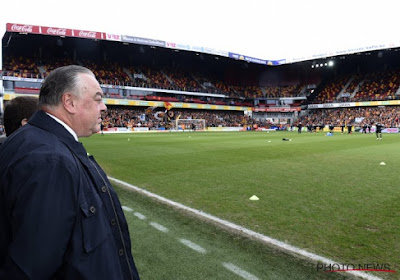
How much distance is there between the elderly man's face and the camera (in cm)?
156

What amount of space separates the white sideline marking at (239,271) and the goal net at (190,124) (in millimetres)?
47996

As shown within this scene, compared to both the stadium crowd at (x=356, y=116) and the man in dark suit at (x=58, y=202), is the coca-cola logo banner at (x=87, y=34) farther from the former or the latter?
the man in dark suit at (x=58, y=202)

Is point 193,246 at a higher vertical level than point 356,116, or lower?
lower

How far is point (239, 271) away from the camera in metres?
3.02

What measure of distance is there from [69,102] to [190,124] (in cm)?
5166

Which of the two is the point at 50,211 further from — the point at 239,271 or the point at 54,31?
the point at 54,31

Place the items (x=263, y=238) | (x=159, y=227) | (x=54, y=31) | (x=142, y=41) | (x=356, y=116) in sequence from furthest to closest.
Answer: (x=356, y=116), (x=142, y=41), (x=54, y=31), (x=159, y=227), (x=263, y=238)

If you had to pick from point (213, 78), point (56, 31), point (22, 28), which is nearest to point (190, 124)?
point (213, 78)

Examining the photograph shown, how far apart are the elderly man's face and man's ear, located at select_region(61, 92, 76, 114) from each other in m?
0.02

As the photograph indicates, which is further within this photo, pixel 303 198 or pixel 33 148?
pixel 303 198

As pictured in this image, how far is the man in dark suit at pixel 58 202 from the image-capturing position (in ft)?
3.67

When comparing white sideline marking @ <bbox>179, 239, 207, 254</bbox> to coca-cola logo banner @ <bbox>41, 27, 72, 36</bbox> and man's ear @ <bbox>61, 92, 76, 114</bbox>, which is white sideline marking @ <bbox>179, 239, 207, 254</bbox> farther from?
coca-cola logo banner @ <bbox>41, 27, 72, 36</bbox>

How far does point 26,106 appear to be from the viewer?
273 cm

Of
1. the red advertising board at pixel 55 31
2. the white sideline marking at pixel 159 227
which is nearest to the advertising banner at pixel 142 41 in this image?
the red advertising board at pixel 55 31
